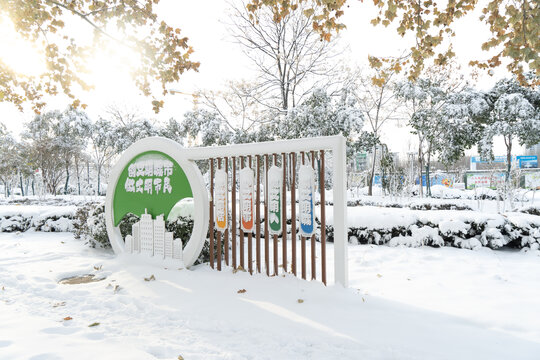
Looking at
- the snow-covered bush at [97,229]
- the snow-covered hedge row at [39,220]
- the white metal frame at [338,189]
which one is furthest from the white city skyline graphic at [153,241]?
the snow-covered hedge row at [39,220]

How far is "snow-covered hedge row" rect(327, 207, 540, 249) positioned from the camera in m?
5.21

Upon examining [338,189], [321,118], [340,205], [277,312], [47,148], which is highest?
[47,148]

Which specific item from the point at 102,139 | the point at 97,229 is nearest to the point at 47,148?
the point at 102,139

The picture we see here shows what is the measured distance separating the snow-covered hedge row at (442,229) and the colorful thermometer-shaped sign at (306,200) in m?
2.55

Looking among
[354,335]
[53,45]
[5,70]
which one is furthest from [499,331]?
[5,70]

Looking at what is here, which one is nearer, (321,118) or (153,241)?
(153,241)

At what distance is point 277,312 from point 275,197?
1.31 metres

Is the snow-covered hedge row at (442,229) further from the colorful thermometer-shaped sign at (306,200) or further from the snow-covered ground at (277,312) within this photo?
the colorful thermometer-shaped sign at (306,200)

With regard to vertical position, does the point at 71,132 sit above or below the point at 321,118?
above

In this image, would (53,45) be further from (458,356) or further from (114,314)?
(458,356)

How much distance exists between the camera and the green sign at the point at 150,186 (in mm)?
4578

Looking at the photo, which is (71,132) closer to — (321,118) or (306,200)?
(321,118)

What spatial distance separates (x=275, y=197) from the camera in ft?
12.8

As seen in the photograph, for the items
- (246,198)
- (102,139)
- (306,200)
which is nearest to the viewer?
(306,200)
